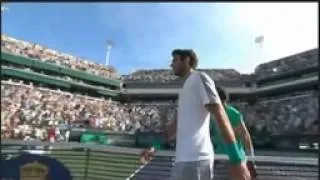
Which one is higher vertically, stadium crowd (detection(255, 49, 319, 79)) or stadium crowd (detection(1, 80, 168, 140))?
stadium crowd (detection(255, 49, 319, 79))

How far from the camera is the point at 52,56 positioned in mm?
52406

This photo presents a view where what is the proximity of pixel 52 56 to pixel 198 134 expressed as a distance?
166 ft

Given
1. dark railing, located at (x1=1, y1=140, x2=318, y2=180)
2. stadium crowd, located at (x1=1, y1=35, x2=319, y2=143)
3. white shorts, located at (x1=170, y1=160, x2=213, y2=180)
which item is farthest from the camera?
stadium crowd, located at (x1=1, y1=35, x2=319, y2=143)

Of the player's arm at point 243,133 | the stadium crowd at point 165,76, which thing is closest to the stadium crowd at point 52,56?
the stadium crowd at point 165,76

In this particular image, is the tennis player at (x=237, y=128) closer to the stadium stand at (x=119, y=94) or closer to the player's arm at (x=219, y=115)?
the player's arm at (x=219, y=115)

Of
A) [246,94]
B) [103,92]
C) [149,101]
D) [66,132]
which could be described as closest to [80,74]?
[103,92]

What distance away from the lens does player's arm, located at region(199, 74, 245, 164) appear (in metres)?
3.06

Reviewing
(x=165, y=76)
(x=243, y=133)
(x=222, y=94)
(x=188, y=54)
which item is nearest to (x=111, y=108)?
(x=165, y=76)

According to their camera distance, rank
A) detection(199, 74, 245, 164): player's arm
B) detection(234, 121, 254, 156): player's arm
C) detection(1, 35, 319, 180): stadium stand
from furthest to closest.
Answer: detection(1, 35, 319, 180): stadium stand, detection(234, 121, 254, 156): player's arm, detection(199, 74, 245, 164): player's arm

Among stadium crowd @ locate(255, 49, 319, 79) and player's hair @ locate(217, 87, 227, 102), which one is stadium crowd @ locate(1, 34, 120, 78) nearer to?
stadium crowd @ locate(255, 49, 319, 79)

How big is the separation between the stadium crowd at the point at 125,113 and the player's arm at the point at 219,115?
2399 centimetres

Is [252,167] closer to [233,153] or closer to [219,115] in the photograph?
[233,153]

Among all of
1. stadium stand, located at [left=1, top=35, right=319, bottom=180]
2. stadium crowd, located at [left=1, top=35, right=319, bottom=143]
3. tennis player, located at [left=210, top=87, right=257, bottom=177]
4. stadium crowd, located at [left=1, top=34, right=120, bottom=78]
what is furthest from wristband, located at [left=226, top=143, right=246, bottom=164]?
stadium crowd, located at [left=1, top=34, right=120, bottom=78]

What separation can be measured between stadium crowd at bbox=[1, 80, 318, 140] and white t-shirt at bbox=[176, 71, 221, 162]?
2387cm
